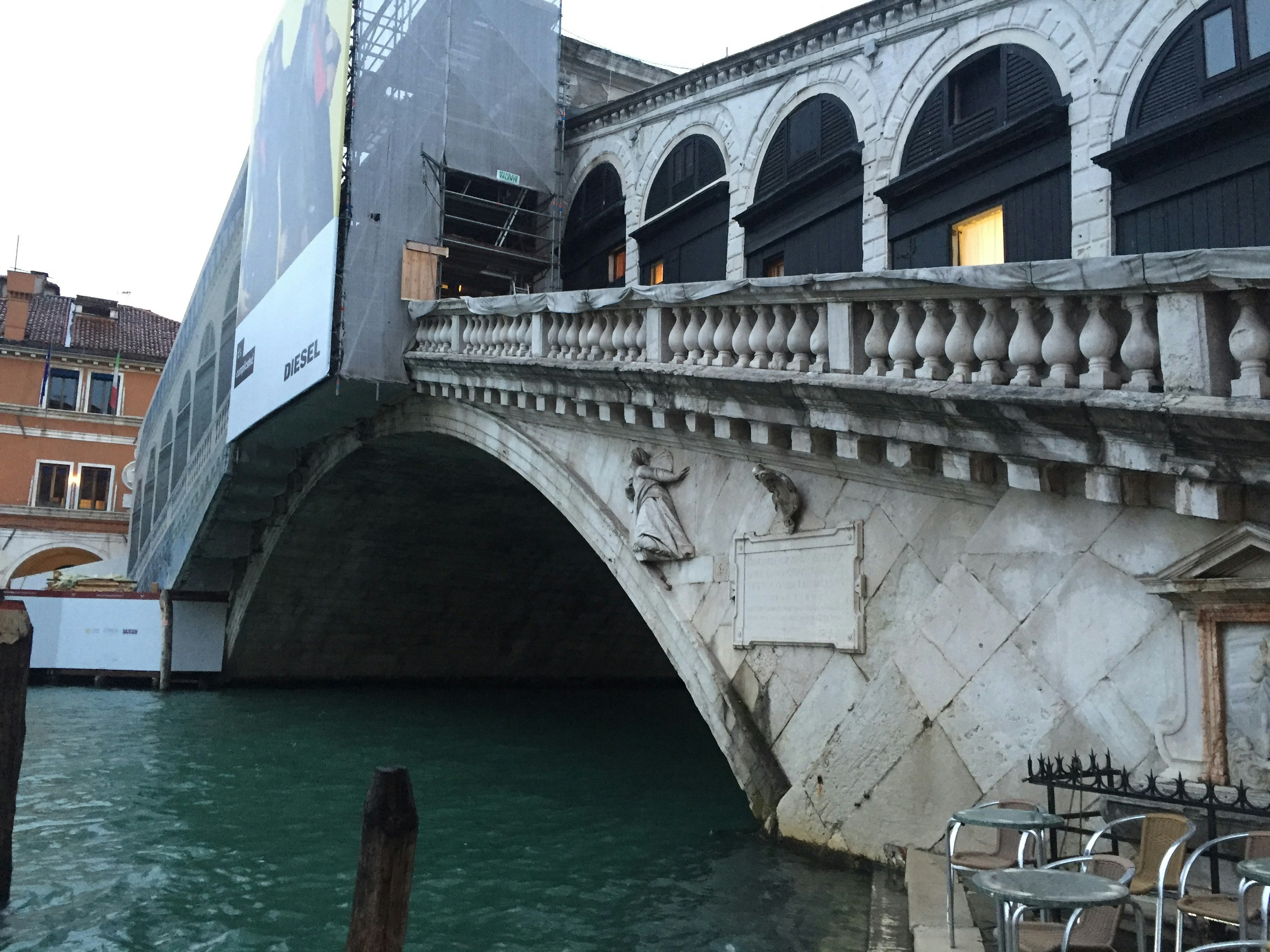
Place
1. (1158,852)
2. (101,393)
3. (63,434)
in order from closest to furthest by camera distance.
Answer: (1158,852) < (63,434) < (101,393)

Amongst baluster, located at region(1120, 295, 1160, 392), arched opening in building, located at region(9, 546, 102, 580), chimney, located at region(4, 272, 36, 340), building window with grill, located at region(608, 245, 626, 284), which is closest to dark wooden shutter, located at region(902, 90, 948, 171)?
baluster, located at region(1120, 295, 1160, 392)

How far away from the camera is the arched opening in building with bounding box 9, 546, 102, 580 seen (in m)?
32.4

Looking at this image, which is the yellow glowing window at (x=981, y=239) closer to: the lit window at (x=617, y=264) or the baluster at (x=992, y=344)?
the baluster at (x=992, y=344)

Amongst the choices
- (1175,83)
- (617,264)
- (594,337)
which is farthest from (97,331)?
(1175,83)

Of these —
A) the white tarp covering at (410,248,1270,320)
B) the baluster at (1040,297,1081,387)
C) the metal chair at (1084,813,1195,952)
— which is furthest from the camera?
the baluster at (1040,297,1081,387)

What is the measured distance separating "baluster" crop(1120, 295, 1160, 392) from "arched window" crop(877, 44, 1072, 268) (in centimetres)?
367

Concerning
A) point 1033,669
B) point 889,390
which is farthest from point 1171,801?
point 889,390

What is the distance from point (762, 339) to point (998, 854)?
12.2ft

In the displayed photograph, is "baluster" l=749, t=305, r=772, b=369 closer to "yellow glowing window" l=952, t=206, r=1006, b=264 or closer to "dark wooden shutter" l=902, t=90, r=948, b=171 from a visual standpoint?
"yellow glowing window" l=952, t=206, r=1006, b=264

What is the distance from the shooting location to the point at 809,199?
11.1 metres

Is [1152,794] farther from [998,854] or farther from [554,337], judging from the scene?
[554,337]

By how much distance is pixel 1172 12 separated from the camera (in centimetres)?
767

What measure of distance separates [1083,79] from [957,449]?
13.2 feet

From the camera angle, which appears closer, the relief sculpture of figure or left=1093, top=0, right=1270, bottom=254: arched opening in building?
left=1093, top=0, right=1270, bottom=254: arched opening in building
